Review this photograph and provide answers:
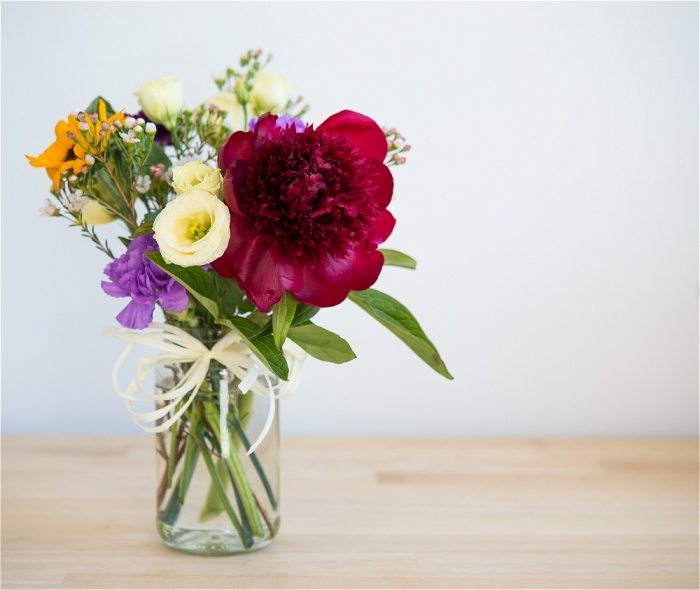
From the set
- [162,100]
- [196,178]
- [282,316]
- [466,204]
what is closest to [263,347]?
[282,316]

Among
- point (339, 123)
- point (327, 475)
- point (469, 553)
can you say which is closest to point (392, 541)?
point (469, 553)

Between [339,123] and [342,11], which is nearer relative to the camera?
[339,123]

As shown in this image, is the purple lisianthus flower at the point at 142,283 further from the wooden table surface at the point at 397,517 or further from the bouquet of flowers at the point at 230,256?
the wooden table surface at the point at 397,517

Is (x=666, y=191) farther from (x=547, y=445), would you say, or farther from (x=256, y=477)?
(x=256, y=477)

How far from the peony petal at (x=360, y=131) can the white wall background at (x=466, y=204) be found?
491mm

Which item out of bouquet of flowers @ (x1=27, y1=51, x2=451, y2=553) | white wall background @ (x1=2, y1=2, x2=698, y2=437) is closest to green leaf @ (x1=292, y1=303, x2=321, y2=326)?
bouquet of flowers @ (x1=27, y1=51, x2=451, y2=553)

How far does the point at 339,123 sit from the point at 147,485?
1.84 feet

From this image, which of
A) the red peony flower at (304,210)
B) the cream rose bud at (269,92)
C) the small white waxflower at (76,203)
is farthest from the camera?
the cream rose bud at (269,92)

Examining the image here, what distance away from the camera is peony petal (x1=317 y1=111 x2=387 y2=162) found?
2.09 ft

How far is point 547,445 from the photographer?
1.15 meters

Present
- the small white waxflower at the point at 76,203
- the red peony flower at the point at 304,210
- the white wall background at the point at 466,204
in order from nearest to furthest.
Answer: the red peony flower at the point at 304,210
the small white waxflower at the point at 76,203
the white wall background at the point at 466,204

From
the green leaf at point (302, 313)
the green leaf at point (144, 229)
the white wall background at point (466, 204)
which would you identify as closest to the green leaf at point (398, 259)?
the green leaf at point (302, 313)

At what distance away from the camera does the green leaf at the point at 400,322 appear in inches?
27.8

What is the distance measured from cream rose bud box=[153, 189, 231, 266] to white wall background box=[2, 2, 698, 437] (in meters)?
Answer: 0.53
